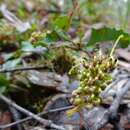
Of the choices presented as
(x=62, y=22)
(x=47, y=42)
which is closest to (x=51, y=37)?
(x=47, y=42)

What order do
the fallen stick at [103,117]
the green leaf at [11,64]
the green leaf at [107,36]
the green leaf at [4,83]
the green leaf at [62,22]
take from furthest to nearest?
the green leaf at [11,64], the green leaf at [4,83], the green leaf at [62,22], the green leaf at [107,36], the fallen stick at [103,117]

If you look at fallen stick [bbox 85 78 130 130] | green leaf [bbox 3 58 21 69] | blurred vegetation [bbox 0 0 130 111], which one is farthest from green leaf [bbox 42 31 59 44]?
green leaf [bbox 3 58 21 69]

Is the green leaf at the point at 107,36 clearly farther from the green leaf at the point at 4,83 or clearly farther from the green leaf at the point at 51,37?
the green leaf at the point at 4,83

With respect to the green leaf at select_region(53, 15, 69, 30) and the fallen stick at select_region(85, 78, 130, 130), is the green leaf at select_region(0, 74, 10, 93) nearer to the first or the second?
the green leaf at select_region(53, 15, 69, 30)

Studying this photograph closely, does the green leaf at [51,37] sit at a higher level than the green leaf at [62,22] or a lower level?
lower

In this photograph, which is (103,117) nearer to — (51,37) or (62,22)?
(51,37)

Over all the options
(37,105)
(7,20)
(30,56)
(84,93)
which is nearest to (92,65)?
(84,93)

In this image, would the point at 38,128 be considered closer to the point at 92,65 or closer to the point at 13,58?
the point at 92,65

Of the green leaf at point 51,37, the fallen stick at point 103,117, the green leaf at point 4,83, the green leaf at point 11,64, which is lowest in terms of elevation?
the fallen stick at point 103,117

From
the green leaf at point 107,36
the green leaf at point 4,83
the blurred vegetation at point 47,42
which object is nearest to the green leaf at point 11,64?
the blurred vegetation at point 47,42
